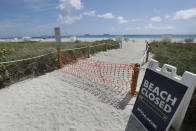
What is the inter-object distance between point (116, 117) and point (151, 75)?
1.32 meters

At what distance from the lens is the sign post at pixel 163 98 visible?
1795 millimetres

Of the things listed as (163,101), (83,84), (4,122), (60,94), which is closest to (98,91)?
(83,84)

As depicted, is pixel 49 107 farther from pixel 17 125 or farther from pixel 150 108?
pixel 150 108

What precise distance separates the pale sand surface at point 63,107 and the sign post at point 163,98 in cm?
43

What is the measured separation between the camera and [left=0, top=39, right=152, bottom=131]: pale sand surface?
2.59 meters

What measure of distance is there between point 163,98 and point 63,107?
2471 mm

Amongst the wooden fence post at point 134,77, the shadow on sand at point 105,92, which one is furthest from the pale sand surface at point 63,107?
the wooden fence post at point 134,77

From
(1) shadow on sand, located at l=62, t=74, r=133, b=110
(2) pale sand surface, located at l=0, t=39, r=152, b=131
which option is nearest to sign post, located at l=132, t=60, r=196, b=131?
(2) pale sand surface, located at l=0, t=39, r=152, b=131

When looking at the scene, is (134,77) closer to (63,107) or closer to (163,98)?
(163,98)

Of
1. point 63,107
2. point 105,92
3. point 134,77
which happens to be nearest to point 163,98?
point 134,77

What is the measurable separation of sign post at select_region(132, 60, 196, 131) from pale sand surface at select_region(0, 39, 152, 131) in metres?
0.43

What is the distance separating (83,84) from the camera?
446cm

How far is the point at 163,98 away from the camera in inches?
81.0

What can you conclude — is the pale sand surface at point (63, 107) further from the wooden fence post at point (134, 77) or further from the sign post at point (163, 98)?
the sign post at point (163, 98)
